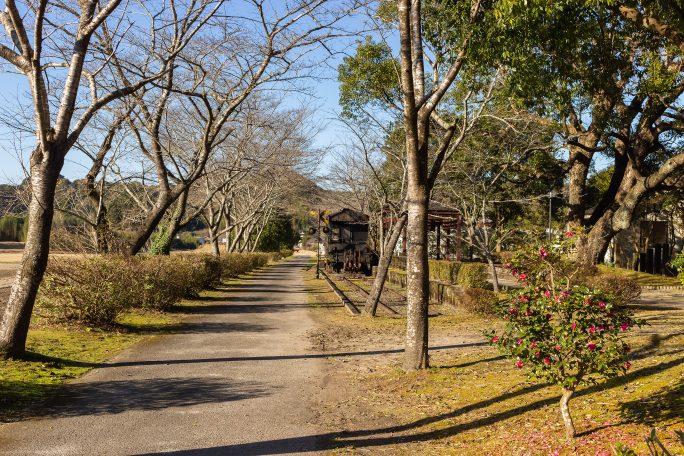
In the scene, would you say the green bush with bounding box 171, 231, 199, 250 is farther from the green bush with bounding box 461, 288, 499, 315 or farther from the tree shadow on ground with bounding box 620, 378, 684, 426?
the tree shadow on ground with bounding box 620, 378, 684, 426

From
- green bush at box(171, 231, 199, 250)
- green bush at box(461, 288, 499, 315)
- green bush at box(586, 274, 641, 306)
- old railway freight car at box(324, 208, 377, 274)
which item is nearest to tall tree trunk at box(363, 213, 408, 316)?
green bush at box(461, 288, 499, 315)

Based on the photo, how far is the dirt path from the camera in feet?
17.7

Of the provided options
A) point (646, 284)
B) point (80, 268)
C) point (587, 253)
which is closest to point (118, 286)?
point (80, 268)

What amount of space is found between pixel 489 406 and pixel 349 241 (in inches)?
1288

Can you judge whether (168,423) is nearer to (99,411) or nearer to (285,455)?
(99,411)

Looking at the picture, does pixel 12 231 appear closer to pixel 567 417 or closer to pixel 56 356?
pixel 56 356

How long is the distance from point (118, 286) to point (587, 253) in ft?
Answer: 47.0

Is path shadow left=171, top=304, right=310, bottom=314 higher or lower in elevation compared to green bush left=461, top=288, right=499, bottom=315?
lower

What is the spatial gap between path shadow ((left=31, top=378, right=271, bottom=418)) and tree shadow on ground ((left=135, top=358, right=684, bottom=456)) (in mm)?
1603

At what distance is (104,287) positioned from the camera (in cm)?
1154

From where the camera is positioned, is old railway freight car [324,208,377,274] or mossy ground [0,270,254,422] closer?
mossy ground [0,270,254,422]

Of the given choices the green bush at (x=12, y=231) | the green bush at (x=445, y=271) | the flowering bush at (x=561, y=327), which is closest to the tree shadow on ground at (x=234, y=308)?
the green bush at (x=445, y=271)

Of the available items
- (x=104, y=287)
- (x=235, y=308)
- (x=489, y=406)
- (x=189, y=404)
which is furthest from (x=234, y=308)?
(x=489, y=406)

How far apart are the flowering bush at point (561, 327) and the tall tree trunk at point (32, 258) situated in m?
5.98
